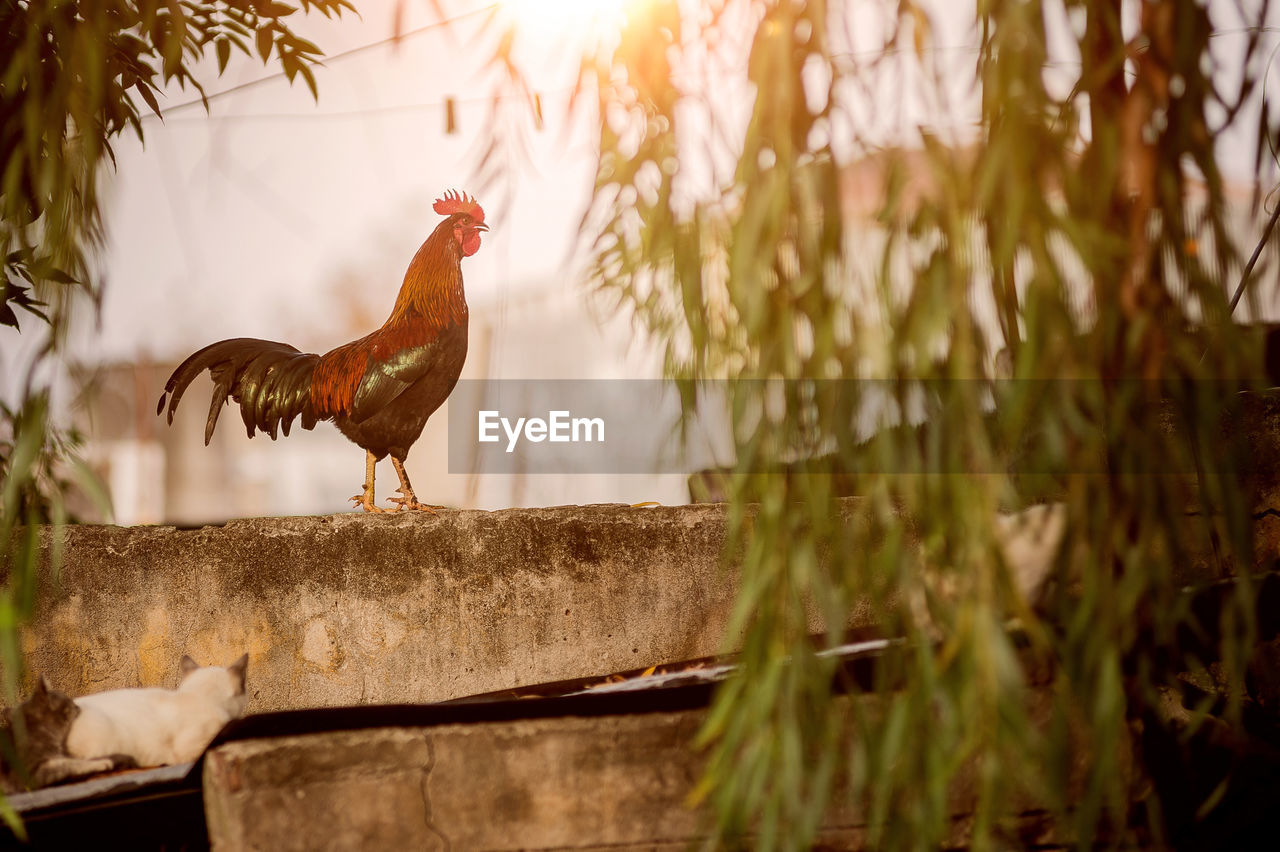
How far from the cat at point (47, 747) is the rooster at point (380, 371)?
1331 mm

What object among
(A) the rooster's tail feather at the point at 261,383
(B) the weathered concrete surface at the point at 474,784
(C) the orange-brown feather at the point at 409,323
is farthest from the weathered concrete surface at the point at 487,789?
(A) the rooster's tail feather at the point at 261,383

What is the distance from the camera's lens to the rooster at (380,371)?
309cm

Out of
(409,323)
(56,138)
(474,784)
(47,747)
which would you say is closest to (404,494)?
(409,323)

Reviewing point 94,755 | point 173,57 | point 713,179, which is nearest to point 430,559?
point 94,755

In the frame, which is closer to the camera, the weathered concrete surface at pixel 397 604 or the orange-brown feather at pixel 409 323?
the weathered concrete surface at pixel 397 604

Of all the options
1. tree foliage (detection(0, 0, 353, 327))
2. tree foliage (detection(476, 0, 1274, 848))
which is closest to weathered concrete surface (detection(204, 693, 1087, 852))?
tree foliage (detection(476, 0, 1274, 848))

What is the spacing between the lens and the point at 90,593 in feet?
8.13

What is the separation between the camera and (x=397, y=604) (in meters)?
2.42

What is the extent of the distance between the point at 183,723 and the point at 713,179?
1.84 m

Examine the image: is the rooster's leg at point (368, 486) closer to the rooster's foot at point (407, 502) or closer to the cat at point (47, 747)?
the rooster's foot at point (407, 502)

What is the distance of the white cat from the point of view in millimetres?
1863

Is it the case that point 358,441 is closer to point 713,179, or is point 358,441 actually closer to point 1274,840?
point 713,179

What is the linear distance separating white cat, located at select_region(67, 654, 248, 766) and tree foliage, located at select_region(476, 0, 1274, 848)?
1.63 metres

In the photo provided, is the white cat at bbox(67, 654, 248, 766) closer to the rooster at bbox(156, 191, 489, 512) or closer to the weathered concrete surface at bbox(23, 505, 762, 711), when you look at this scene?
the weathered concrete surface at bbox(23, 505, 762, 711)
